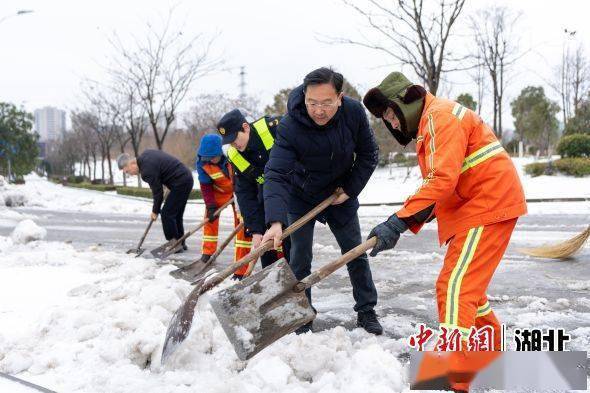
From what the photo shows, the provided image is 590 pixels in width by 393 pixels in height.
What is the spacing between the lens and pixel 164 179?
683 centimetres

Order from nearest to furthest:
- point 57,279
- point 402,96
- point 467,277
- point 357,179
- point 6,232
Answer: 1. point 467,277
2. point 402,96
3. point 357,179
4. point 57,279
5. point 6,232

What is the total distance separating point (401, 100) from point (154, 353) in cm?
194

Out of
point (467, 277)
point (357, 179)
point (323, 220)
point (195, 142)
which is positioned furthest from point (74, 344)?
point (195, 142)

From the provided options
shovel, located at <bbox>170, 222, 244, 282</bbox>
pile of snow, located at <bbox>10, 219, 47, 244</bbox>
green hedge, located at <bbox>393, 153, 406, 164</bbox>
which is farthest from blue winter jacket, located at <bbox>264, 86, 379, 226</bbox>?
green hedge, located at <bbox>393, 153, 406, 164</bbox>

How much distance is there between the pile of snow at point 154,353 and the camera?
2.57m

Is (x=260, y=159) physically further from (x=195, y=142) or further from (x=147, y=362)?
(x=195, y=142)

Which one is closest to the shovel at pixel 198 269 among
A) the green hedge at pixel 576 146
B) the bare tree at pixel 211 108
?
the green hedge at pixel 576 146

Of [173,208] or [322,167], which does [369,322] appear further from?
[173,208]

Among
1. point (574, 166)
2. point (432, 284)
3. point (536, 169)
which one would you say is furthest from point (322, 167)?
point (536, 169)

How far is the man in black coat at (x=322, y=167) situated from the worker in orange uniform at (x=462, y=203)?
2.13 feet

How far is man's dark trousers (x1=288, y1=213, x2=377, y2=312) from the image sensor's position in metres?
3.47

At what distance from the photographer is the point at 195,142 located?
1426 inches

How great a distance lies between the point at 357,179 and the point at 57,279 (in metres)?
3.20

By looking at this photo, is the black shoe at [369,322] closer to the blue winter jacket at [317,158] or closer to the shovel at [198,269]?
the blue winter jacket at [317,158]
